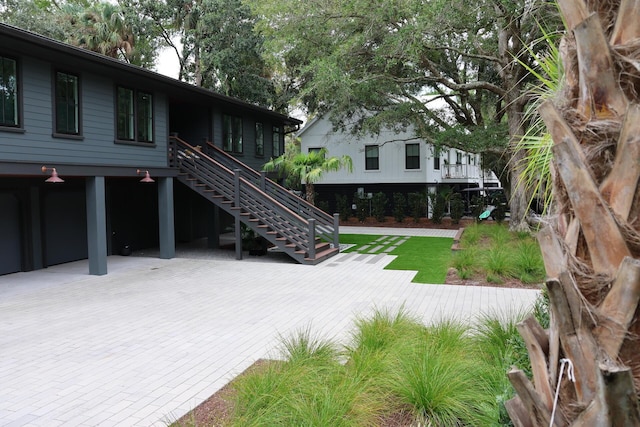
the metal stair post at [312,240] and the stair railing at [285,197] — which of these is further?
the stair railing at [285,197]

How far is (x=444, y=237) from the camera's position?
18344 millimetres

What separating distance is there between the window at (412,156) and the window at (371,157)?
1.70 meters

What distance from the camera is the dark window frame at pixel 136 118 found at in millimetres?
11801

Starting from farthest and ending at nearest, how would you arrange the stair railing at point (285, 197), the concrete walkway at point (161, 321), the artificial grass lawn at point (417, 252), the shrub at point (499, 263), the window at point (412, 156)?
the window at point (412, 156) < the stair railing at point (285, 197) < the artificial grass lawn at point (417, 252) < the shrub at point (499, 263) < the concrete walkway at point (161, 321)

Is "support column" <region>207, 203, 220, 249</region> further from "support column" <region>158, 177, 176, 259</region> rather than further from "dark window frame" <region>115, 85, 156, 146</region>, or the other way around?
"dark window frame" <region>115, 85, 156, 146</region>

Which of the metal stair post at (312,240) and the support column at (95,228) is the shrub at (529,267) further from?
the support column at (95,228)

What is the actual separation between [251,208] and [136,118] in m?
4.07

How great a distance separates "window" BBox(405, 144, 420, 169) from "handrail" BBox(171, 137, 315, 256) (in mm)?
13176

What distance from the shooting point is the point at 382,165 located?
2545cm

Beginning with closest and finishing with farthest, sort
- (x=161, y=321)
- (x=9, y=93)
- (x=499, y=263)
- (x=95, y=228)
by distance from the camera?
(x=161, y=321), (x=9, y=93), (x=499, y=263), (x=95, y=228)

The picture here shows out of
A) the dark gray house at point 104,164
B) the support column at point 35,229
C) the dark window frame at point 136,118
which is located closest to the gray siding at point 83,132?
the dark gray house at point 104,164

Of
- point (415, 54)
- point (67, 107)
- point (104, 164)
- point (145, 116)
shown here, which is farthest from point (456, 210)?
point (67, 107)

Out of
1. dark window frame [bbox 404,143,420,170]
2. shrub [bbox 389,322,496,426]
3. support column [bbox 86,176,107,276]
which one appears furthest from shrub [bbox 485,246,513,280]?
dark window frame [bbox 404,143,420,170]

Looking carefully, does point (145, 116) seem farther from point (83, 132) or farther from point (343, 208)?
point (343, 208)
